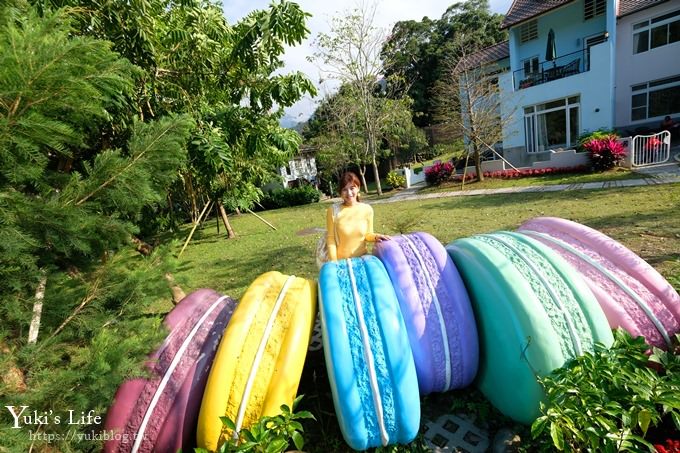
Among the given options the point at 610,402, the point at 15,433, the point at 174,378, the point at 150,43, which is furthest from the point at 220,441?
the point at 150,43

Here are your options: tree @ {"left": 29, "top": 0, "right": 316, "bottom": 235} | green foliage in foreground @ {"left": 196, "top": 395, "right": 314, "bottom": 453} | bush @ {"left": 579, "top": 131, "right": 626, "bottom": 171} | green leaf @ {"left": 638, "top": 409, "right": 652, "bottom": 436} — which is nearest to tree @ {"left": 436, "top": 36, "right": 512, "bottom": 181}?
bush @ {"left": 579, "top": 131, "right": 626, "bottom": 171}

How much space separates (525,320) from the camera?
2.58m

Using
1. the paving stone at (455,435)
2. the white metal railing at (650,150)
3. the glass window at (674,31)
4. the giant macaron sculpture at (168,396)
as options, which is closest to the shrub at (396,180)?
the white metal railing at (650,150)

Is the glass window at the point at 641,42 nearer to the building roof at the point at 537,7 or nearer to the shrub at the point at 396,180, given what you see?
the building roof at the point at 537,7

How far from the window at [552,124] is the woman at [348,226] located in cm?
1975

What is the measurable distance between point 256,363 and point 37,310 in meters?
1.36

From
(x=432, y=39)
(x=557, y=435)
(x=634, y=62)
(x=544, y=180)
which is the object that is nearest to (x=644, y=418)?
(x=557, y=435)

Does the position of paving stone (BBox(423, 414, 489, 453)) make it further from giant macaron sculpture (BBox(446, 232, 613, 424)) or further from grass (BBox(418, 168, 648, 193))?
grass (BBox(418, 168, 648, 193))

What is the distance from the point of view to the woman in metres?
3.90

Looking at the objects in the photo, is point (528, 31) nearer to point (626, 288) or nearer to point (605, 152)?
point (605, 152)

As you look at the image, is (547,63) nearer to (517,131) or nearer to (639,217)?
(517,131)

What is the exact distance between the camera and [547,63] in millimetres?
20203

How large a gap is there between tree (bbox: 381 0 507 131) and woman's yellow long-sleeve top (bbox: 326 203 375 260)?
3477cm

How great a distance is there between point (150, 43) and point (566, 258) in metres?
6.03
